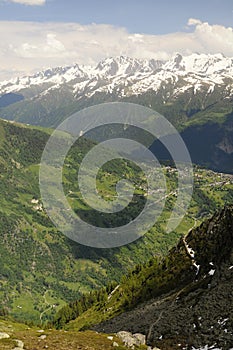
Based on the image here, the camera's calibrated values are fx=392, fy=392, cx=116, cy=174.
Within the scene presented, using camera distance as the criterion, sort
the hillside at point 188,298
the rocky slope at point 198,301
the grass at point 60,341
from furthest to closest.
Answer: the hillside at point 188,298
the rocky slope at point 198,301
the grass at point 60,341

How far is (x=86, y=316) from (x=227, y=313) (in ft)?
388

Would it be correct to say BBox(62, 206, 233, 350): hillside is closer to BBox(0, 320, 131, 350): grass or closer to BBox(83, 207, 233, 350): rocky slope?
BBox(83, 207, 233, 350): rocky slope

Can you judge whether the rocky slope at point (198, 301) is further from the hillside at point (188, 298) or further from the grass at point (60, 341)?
the grass at point (60, 341)

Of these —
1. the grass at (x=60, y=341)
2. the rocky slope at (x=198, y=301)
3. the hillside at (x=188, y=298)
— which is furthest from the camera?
the hillside at (x=188, y=298)

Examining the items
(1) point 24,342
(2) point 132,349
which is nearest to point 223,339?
(2) point 132,349

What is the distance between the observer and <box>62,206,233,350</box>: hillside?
83750 millimetres

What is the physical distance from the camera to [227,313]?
3440 inches

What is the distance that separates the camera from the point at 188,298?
357ft

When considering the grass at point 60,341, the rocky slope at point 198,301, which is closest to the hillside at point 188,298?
the rocky slope at point 198,301

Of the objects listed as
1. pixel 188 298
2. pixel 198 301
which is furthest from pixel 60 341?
pixel 188 298

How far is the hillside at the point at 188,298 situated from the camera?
83750 millimetres

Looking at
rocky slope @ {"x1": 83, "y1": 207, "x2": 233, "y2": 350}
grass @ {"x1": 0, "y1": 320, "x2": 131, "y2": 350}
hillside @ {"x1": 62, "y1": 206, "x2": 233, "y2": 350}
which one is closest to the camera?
grass @ {"x1": 0, "y1": 320, "x2": 131, "y2": 350}

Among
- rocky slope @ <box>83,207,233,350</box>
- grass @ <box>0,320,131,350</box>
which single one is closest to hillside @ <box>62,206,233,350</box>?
rocky slope @ <box>83,207,233,350</box>

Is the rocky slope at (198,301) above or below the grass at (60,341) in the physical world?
above
